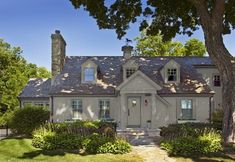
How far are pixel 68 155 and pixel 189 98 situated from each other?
50.0ft

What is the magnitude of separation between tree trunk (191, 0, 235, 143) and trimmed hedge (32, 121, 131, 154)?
6541mm

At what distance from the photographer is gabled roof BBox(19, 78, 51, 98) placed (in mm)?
37938

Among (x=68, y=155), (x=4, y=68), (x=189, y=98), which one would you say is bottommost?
(x=68, y=155)

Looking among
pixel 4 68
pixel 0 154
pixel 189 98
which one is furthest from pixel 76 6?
pixel 4 68

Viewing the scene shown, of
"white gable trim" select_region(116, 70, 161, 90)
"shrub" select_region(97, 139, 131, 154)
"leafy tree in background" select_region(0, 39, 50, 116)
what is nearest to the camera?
"shrub" select_region(97, 139, 131, 154)

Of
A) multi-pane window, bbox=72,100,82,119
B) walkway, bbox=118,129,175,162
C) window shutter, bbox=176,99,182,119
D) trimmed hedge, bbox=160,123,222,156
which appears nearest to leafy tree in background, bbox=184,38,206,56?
window shutter, bbox=176,99,182,119

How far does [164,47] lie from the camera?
61.8m

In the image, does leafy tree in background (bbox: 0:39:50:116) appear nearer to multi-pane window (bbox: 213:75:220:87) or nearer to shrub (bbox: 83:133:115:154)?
multi-pane window (bbox: 213:75:220:87)

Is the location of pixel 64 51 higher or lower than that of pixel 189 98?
higher

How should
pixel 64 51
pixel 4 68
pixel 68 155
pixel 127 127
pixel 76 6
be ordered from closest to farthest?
pixel 68 155, pixel 76 6, pixel 127 127, pixel 64 51, pixel 4 68

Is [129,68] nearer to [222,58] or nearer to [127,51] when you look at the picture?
[127,51]

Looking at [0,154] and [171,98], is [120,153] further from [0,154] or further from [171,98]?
[171,98]

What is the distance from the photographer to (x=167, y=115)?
30.1 m

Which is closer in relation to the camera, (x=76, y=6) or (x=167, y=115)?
(x=76, y=6)
